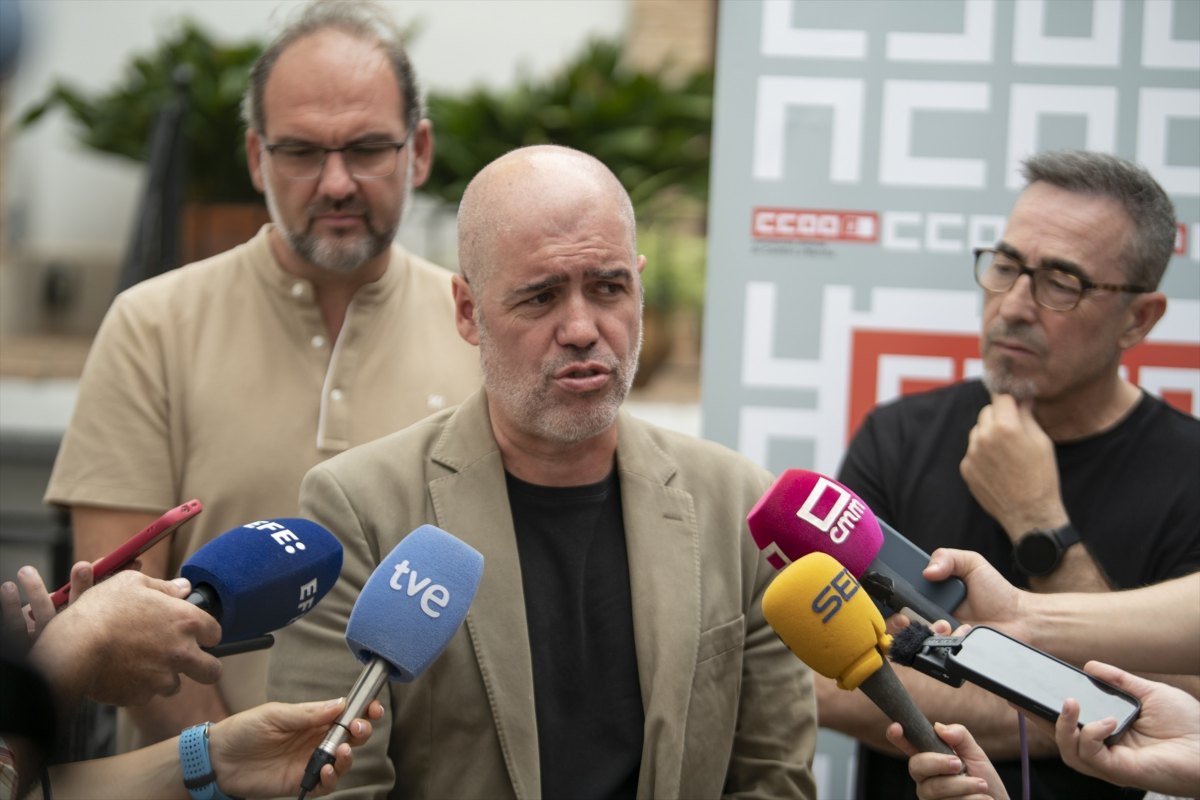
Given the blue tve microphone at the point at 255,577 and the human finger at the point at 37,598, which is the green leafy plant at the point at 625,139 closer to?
the blue tve microphone at the point at 255,577

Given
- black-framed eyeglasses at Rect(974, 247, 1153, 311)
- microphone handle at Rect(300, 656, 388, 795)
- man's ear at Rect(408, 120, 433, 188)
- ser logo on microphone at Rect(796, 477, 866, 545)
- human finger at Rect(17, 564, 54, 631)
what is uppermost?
man's ear at Rect(408, 120, 433, 188)

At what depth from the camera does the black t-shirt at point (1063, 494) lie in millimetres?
2756

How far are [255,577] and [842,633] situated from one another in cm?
81

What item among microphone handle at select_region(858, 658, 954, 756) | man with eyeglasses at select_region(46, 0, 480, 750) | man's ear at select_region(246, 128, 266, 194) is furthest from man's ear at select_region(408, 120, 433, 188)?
microphone handle at select_region(858, 658, 954, 756)

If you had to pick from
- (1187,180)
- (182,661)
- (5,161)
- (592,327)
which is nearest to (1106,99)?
(1187,180)

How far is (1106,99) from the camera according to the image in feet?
10.7

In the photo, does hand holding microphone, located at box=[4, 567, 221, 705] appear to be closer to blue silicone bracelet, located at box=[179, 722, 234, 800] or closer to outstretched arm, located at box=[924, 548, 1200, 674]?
blue silicone bracelet, located at box=[179, 722, 234, 800]

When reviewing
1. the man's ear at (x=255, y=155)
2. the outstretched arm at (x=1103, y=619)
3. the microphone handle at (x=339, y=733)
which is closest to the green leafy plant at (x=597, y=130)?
the man's ear at (x=255, y=155)

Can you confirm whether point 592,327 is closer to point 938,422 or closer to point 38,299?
point 938,422

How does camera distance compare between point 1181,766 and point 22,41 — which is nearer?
point 22,41

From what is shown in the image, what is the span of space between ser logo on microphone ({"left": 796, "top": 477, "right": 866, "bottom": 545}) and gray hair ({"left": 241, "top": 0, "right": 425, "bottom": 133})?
4.90 feet

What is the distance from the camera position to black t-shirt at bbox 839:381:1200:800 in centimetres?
276

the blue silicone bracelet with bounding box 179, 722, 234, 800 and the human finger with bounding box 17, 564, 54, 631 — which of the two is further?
the blue silicone bracelet with bounding box 179, 722, 234, 800

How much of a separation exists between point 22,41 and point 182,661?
1261 millimetres
